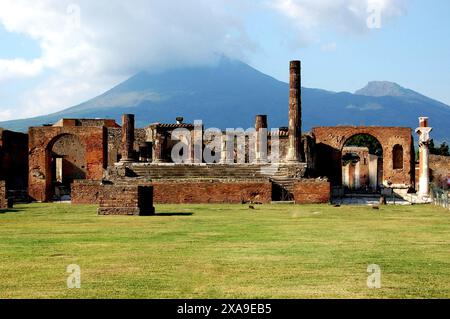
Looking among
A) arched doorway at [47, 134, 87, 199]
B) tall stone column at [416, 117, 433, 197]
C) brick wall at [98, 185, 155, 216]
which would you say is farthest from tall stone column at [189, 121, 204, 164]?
brick wall at [98, 185, 155, 216]

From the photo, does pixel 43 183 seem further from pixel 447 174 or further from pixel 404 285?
pixel 404 285

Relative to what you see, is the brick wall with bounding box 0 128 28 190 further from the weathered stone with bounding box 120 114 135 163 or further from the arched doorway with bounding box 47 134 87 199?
the weathered stone with bounding box 120 114 135 163

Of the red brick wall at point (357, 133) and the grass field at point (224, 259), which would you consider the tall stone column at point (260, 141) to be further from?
the grass field at point (224, 259)

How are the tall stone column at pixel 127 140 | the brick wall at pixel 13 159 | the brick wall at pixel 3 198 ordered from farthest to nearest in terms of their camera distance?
the brick wall at pixel 13 159, the tall stone column at pixel 127 140, the brick wall at pixel 3 198

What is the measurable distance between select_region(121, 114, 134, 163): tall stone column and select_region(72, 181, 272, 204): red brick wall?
8546mm

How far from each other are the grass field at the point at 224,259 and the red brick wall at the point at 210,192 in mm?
12376

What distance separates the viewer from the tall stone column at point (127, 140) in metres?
39.2

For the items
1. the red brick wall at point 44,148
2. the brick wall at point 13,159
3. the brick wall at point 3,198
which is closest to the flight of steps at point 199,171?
the red brick wall at point 44,148

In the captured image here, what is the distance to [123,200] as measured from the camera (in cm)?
2166

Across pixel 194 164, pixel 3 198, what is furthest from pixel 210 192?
pixel 3 198

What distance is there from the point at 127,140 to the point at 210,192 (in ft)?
33.8

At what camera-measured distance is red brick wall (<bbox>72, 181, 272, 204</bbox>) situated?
30.4m

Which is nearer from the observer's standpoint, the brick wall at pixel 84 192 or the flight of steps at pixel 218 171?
the brick wall at pixel 84 192
